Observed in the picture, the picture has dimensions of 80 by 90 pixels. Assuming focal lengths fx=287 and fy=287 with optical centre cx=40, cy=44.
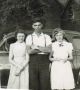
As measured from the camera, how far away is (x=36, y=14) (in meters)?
6.20

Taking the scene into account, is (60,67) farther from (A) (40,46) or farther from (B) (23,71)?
(B) (23,71)

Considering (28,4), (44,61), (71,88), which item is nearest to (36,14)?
(28,4)

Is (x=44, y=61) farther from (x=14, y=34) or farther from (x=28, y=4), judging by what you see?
(x=28, y=4)

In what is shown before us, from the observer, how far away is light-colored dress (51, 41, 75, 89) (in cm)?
480

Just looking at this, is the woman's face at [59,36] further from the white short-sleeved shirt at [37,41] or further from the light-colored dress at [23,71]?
the light-colored dress at [23,71]

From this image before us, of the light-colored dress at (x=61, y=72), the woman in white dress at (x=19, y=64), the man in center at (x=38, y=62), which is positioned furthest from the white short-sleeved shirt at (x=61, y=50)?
the woman in white dress at (x=19, y=64)

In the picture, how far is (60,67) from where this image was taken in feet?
15.7

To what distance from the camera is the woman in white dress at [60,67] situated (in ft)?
15.7

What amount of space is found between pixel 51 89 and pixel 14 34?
1.63m

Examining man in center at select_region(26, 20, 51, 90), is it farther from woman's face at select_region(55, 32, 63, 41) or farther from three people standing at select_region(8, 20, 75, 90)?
woman's face at select_region(55, 32, 63, 41)

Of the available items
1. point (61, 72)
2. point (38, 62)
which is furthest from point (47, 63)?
point (61, 72)

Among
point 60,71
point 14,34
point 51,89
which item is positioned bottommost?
point 51,89

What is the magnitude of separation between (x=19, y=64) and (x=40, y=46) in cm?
A: 53

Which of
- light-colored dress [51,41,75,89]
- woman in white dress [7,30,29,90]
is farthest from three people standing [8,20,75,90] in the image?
woman in white dress [7,30,29,90]
